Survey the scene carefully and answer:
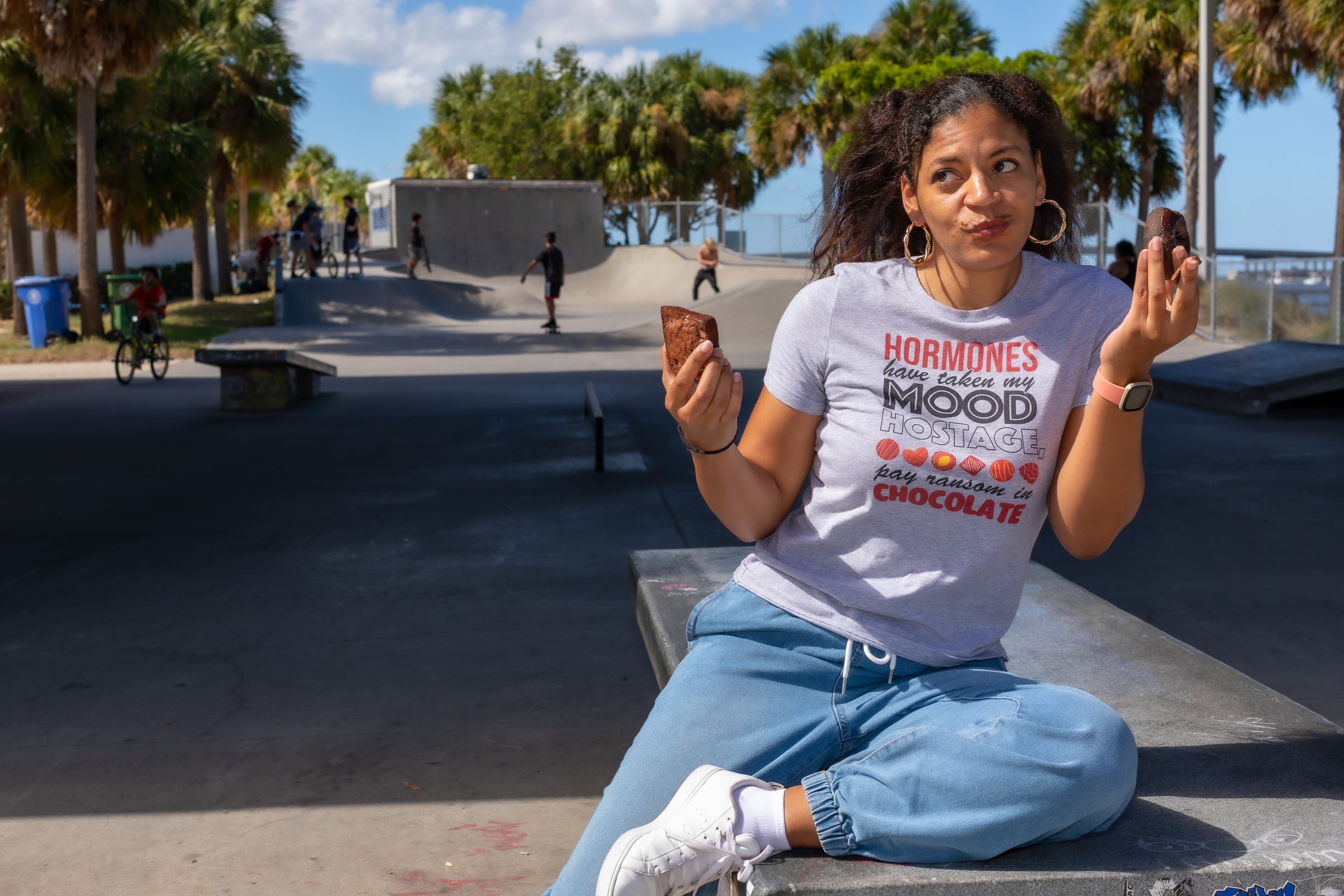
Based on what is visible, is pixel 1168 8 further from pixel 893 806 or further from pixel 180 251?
pixel 180 251

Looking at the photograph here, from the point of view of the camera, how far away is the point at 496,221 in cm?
3941

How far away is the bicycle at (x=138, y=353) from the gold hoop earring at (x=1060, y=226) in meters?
14.3

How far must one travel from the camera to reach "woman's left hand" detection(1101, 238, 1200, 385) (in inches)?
76.4

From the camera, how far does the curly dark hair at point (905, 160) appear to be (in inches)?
94.7

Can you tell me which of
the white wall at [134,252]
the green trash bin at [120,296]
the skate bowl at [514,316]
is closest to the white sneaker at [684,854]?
the skate bowl at [514,316]

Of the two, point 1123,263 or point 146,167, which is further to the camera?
point 146,167

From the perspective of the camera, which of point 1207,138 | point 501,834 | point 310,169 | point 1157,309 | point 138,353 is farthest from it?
point 310,169

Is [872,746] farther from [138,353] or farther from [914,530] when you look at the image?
[138,353]

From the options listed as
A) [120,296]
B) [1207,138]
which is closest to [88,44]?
[120,296]

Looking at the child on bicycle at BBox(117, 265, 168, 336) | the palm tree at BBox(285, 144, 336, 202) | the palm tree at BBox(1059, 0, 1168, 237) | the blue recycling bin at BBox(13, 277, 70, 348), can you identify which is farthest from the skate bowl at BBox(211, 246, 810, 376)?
the palm tree at BBox(285, 144, 336, 202)

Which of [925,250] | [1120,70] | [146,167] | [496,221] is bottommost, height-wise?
[925,250]

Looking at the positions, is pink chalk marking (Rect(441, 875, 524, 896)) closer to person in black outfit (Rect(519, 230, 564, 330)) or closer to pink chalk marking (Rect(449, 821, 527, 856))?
pink chalk marking (Rect(449, 821, 527, 856))

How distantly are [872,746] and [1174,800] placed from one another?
0.54 meters

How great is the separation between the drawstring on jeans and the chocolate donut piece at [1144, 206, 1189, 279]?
0.82 m
